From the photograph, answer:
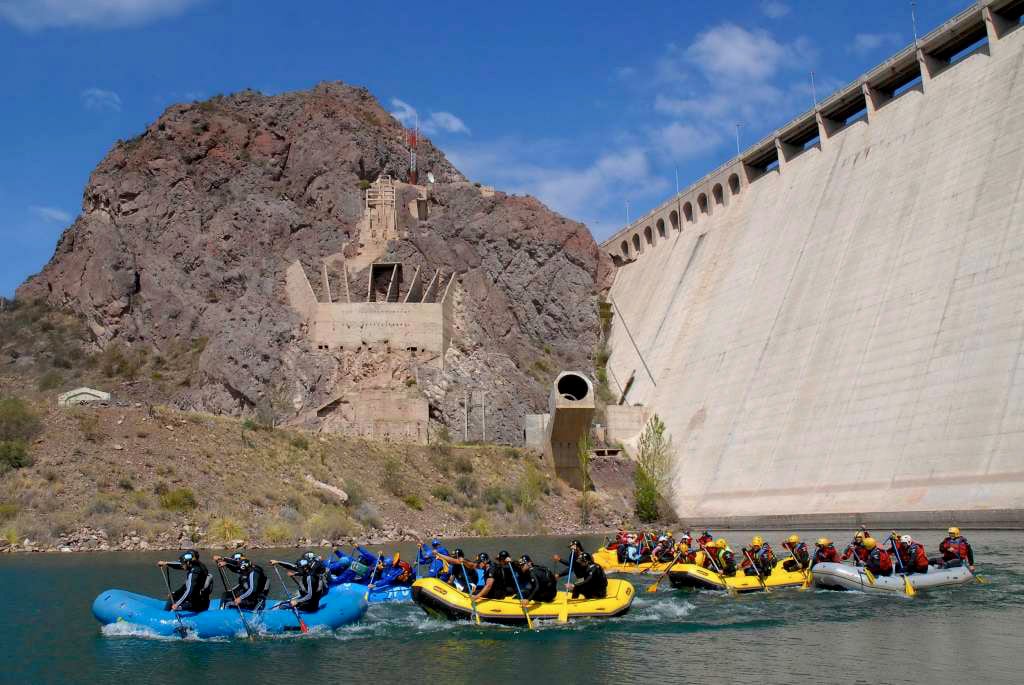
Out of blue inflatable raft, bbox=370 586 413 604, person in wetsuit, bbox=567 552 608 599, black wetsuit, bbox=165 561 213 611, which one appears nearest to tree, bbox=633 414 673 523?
blue inflatable raft, bbox=370 586 413 604

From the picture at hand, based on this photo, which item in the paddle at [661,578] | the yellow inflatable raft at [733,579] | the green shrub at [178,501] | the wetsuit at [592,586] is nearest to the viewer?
the wetsuit at [592,586]

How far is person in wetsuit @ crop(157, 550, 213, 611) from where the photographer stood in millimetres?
16484

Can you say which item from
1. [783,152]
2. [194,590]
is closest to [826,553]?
[194,590]

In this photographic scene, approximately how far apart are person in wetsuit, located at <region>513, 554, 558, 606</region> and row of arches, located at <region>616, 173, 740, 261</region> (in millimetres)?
41411

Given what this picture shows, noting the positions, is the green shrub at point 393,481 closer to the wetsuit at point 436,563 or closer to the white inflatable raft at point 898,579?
the wetsuit at point 436,563

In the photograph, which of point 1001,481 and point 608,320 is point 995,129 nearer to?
point 1001,481

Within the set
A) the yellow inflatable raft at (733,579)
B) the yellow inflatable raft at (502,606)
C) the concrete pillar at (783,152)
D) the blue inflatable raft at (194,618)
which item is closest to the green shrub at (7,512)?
the blue inflatable raft at (194,618)

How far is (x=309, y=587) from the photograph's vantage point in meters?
17.6

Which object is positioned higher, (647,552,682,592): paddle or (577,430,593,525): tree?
(577,430,593,525): tree

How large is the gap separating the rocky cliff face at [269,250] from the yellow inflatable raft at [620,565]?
76.0 ft

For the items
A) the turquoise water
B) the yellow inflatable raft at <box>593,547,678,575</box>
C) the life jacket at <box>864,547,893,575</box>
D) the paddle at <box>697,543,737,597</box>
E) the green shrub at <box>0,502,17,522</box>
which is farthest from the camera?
the green shrub at <box>0,502,17,522</box>

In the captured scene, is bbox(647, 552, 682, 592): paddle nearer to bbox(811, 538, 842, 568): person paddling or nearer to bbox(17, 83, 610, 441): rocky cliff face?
bbox(811, 538, 842, 568): person paddling

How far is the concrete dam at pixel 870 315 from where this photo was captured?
29.7 m

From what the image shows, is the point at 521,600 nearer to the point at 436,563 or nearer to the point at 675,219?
the point at 436,563
